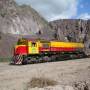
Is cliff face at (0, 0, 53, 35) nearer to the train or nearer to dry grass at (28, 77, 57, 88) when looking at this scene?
the train

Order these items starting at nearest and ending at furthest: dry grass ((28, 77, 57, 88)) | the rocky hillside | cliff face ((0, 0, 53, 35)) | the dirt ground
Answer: dry grass ((28, 77, 57, 88)) → the dirt ground → the rocky hillside → cliff face ((0, 0, 53, 35))

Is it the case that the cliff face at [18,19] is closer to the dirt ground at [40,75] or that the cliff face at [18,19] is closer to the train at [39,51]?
the train at [39,51]

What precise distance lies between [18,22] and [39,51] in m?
82.3

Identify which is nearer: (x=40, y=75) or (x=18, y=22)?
(x=40, y=75)

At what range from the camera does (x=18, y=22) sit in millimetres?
119250

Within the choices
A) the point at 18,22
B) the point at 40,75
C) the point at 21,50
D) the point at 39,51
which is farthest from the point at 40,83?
the point at 18,22

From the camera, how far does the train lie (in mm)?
35844

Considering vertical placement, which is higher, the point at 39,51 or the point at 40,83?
the point at 39,51

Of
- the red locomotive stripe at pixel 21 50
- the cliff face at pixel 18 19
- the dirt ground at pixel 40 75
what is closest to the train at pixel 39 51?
the red locomotive stripe at pixel 21 50

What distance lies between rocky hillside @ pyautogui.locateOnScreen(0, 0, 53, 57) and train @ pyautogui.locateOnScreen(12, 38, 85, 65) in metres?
27.9

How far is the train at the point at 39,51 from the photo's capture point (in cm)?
3584

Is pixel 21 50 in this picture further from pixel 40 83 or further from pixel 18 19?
pixel 18 19

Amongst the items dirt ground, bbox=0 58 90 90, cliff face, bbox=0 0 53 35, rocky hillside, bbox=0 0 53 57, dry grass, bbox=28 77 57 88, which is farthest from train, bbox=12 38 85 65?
cliff face, bbox=0 0 53 35

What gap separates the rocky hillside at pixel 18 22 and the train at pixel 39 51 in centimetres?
2785
